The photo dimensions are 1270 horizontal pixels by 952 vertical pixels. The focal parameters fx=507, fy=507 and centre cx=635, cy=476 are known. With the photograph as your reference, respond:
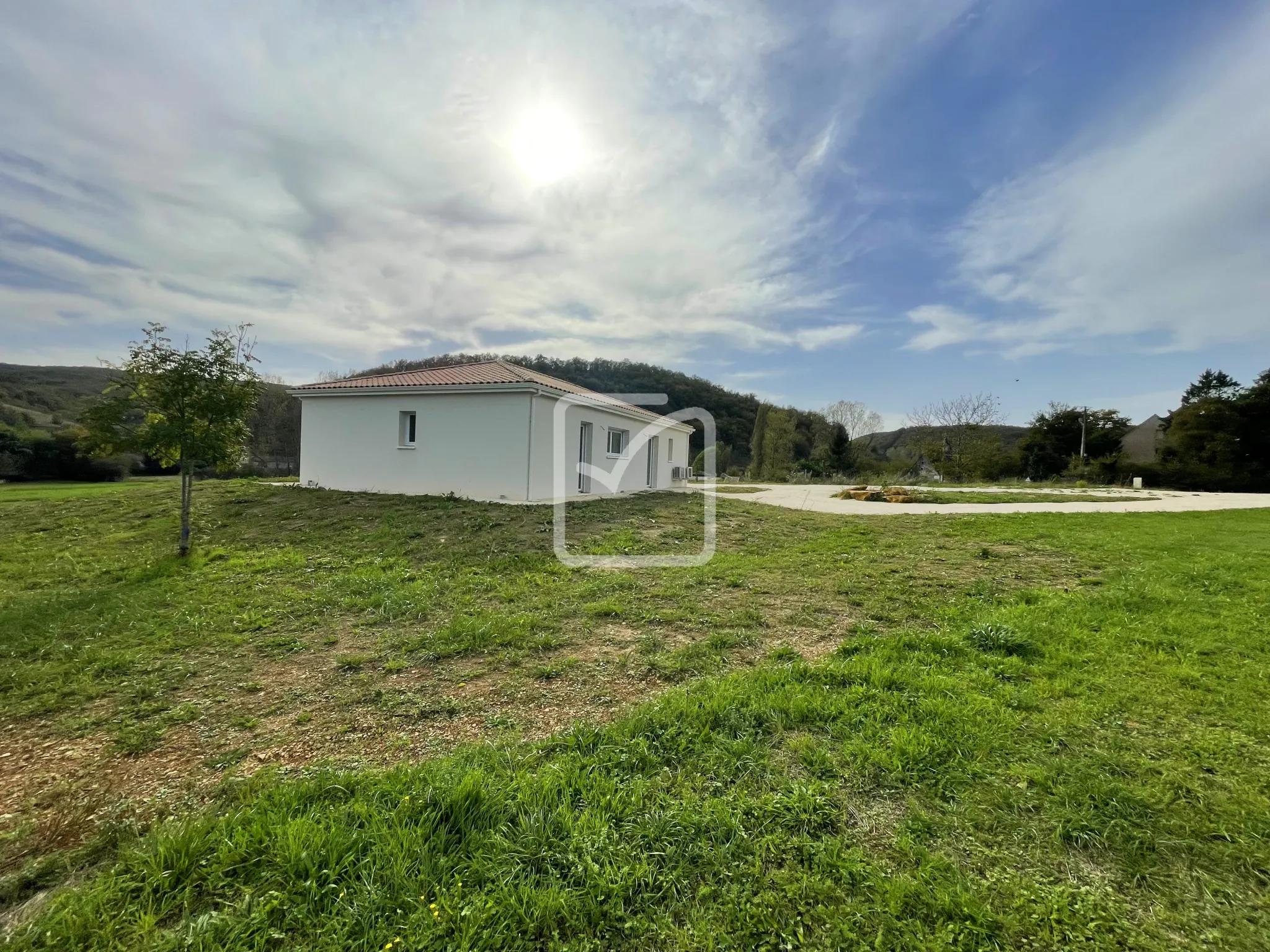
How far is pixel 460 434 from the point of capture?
1291cm

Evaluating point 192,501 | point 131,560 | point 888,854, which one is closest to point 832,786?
point 888,854

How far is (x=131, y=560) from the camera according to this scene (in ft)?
25.8

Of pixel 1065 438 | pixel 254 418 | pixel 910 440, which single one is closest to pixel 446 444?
pixel 254 418

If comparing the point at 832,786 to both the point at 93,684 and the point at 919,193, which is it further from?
the point at 919,193

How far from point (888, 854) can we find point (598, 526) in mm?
8385

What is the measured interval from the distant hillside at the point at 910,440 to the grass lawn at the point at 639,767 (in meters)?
30.9

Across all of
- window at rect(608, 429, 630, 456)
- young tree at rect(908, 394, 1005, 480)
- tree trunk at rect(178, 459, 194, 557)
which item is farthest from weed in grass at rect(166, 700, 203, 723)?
young tree at rect(908, 394, 1005, 480)

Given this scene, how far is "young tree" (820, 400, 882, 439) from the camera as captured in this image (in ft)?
122

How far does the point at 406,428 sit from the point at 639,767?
1295 cm

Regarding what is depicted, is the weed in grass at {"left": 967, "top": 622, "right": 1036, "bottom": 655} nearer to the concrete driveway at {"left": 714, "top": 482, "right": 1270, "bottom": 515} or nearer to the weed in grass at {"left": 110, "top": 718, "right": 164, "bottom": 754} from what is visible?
the weed in grass at {"left": 110, "top": 718, "right": 164, "bottom": 754}

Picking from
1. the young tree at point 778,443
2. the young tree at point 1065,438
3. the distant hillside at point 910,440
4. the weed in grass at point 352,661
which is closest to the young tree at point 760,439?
the young tree at point 778,443

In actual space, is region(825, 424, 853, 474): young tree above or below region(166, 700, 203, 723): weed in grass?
above

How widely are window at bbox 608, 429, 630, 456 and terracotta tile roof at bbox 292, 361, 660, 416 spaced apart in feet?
3.05

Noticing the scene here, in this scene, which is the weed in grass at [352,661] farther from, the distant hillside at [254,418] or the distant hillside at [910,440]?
the distant hillside at [910,440]
